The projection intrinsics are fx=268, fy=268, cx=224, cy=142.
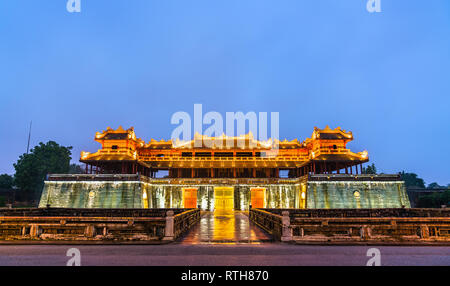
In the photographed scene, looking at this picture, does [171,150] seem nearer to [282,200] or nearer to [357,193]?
[282,200]

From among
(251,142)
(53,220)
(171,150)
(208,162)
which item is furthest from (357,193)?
(53,220)

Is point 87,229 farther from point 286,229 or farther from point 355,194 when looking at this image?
point 355,194

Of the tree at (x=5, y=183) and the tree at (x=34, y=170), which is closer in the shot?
the tree at (x=34, y=170)

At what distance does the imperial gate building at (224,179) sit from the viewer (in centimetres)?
3381

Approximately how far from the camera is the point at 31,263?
7.88 metres

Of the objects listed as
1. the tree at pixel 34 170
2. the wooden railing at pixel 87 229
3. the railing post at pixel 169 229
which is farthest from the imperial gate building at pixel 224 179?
the railing post at pixel 169 229

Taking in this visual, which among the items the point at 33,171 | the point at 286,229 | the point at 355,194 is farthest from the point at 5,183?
the point at 355,194

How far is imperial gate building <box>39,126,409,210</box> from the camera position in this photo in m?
33.8

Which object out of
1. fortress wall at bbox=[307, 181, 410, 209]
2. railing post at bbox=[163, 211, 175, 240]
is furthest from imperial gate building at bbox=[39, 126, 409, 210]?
railing post at bbox=[163, 211, 175, 240]

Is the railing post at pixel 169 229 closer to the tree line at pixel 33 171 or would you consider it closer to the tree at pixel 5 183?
the tree line at pixel 33 171

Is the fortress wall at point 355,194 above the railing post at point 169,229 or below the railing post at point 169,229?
above

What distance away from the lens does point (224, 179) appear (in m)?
37.8

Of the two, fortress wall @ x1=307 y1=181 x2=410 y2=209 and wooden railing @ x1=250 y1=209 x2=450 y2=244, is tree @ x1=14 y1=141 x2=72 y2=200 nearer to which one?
fortress wall @ x1=307 y1=181 x2=410 y2=209
